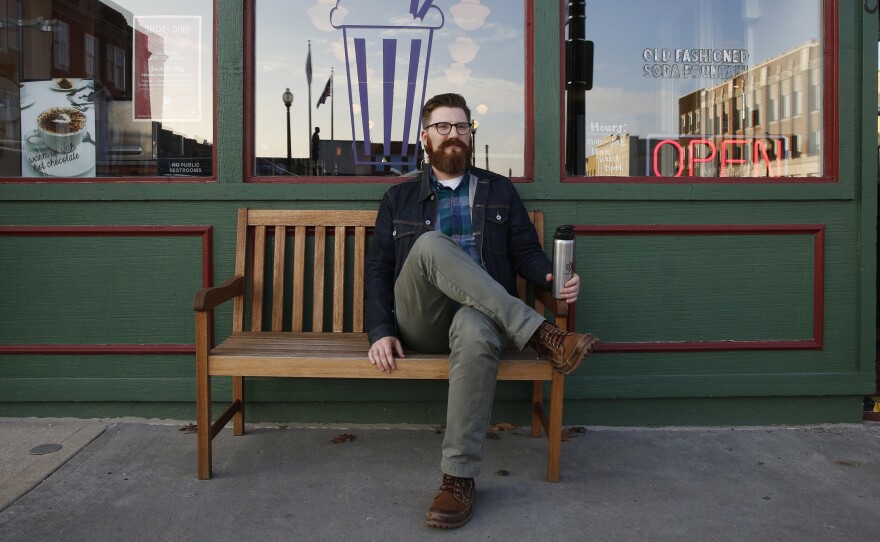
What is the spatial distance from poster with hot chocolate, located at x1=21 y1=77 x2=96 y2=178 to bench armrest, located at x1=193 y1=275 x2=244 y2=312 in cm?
108

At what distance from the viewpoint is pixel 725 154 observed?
415cm

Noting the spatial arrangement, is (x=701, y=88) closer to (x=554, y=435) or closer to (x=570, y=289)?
(x=570, y=289)

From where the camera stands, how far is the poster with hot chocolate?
13.0ft

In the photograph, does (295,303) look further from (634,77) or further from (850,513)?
(850,513)

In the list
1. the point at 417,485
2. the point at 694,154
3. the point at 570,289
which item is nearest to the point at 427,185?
the point at 570,289

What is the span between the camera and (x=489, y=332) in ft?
9.51

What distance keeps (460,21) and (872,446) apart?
3.00 m

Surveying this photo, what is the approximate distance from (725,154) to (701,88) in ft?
1.33

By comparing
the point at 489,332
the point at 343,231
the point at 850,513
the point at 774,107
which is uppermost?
the point at 774,107

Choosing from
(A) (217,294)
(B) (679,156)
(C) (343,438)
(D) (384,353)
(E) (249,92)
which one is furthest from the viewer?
(B) (679,156)

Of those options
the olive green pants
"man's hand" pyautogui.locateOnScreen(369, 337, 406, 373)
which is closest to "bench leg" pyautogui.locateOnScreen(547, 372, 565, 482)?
the olive green pants

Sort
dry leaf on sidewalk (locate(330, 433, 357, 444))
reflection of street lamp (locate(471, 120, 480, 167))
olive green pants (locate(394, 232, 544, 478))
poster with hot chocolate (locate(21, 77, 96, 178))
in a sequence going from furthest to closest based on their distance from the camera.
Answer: reflection of street lamp (locate(471, 120, 480, 167)) < poster with hot chocolate (locate(21, 77, 96, 178)) < dry leaf on sidewalk (locate(330, 433, 357, 444)) < olive green pants (locate(394, 232, 544, 478))

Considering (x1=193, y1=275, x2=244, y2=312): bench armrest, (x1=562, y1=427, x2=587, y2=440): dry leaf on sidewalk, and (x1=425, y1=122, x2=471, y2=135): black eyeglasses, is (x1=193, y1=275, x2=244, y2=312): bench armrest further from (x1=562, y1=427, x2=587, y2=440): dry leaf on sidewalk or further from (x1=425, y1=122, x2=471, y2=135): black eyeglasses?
(x1=562, y1=427, x2=587, y2=440): dry leaf on sidewalk

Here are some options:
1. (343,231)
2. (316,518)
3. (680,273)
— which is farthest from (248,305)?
(680,273)
